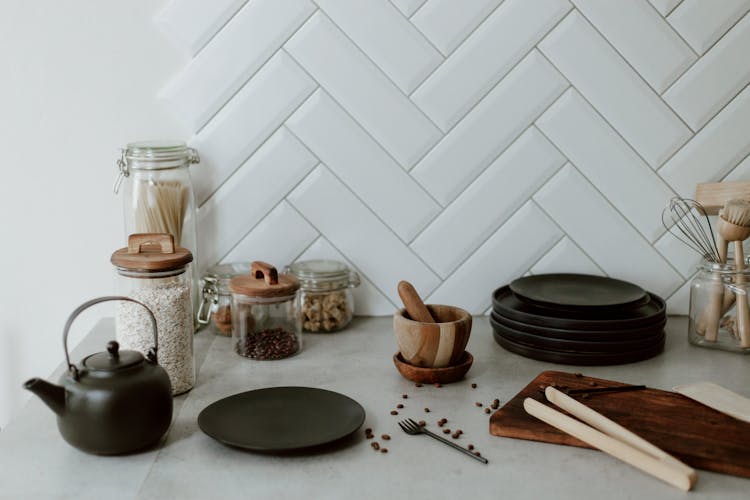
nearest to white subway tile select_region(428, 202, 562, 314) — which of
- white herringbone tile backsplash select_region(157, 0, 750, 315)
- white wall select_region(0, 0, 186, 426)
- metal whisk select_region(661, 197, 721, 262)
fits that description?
white herringbone tile backsplash select_region(157, 0, 750, 315)

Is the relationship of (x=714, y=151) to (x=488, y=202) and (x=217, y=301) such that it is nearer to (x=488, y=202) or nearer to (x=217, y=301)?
(x=488, y=202)

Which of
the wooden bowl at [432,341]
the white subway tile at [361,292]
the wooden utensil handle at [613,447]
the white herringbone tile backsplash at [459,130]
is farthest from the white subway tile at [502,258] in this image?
the wooden utensil handle at [613,447]

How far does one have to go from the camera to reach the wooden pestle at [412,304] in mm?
1491

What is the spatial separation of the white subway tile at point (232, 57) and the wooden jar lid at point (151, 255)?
41 centimetres

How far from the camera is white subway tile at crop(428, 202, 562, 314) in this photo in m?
1.79

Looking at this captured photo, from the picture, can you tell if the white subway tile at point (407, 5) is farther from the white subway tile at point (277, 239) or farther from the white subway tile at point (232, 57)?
the white subway tile at point (277, 239)

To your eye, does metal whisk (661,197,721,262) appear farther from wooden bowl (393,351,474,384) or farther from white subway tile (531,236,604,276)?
wooden bowl (393,351,474,384)

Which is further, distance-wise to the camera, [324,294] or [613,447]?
[324,294]

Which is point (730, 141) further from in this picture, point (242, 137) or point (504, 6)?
point (242, 137)

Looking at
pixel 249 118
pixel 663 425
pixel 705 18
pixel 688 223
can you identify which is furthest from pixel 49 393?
pixel 705 18

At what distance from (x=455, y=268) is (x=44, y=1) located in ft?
3.28

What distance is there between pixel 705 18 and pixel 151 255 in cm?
119

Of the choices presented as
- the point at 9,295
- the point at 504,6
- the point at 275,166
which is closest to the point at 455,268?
the point at 275,166

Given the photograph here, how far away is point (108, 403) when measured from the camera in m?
1.15
